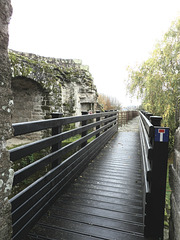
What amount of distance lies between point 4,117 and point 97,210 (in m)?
1.66

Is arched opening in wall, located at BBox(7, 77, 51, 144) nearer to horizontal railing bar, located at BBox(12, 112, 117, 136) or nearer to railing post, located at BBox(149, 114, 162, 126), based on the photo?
horizontal railing bar, located at BBox(12, 112, 117, 136)

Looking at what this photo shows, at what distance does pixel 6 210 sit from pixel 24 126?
0.66 meters

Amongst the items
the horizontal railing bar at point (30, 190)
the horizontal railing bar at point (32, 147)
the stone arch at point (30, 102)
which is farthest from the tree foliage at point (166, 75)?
the horizontal railing bar at point (30, 190)

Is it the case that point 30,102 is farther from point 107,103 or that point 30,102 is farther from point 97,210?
point 107,103

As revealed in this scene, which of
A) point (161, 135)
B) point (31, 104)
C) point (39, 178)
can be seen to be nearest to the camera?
point (161, 135)

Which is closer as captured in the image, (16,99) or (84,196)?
(84,196)

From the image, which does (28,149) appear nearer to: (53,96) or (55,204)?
(55,204)

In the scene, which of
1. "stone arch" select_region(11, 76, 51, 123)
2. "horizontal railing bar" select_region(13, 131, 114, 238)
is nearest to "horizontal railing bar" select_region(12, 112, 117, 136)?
"horizontal railing bar" select_region(13, 131, 114, 238)

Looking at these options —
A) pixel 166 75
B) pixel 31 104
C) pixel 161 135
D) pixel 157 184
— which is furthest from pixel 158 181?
pixel 31 104

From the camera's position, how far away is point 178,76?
5.46m

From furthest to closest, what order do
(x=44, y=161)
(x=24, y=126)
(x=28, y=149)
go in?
(x=44, y=161)
(x=28, y=149)
(x=24, y=126)

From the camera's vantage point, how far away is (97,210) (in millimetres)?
2180

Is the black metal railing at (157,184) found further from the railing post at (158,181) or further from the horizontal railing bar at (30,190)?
the horizontal railing bar at (30,190)

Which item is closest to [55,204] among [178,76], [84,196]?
[84,196]
